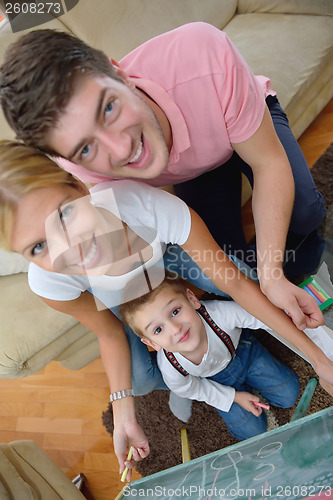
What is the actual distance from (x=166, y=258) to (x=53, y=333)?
0.40 meters

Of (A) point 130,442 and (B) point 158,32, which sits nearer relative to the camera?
(A) point 130,442

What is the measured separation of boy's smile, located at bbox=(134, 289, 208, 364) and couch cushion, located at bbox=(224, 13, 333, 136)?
743 mm

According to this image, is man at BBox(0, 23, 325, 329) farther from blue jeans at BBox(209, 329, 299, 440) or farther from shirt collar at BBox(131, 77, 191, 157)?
blue jeans at BBox(209, 329, 299, 440)

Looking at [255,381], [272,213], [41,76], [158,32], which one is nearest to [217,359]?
[255,381]

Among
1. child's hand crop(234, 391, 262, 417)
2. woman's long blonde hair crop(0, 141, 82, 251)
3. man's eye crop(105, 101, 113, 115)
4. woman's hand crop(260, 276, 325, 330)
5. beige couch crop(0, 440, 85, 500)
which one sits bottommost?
beige couch crop(0, 440, 85, 500)

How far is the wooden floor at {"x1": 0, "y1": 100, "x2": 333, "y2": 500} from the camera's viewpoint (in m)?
1.42

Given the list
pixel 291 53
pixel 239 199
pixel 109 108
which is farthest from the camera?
pixel 291 53

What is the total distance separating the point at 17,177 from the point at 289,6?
53.2 inches

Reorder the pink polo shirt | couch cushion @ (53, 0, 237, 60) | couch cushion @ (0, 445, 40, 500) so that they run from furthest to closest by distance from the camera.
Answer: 1. couch cushion @ (53, 0, 237, 60)
2. couch cushion @ (0, 445, 40, 500)
3. the pink polo shirt

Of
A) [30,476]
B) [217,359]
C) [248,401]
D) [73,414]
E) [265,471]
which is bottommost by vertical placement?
[73,414]

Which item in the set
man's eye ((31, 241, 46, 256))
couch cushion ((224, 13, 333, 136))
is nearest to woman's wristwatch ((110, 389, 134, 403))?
man's eye ((31, 241, 46, 256))

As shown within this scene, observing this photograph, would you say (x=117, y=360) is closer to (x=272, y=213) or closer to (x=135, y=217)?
(x=135, y=217)

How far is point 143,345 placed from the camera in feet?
3.90

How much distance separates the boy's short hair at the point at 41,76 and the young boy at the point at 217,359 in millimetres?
508
